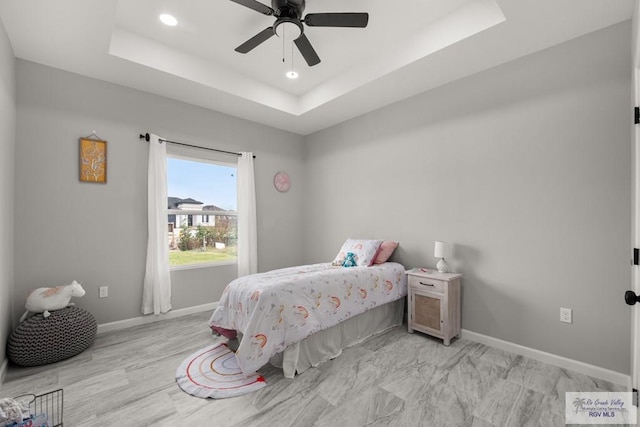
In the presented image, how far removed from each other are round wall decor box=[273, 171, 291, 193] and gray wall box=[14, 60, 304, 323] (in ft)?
3.24

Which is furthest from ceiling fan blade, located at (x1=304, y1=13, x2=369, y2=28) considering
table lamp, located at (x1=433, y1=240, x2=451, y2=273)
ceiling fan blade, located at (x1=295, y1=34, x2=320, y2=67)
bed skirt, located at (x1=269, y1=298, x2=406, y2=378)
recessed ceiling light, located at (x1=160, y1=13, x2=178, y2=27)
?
bed skirt, located at (x1=269, y1=298, x2=406, y2=378)

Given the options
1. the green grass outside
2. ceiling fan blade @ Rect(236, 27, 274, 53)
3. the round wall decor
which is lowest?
the green grass outside

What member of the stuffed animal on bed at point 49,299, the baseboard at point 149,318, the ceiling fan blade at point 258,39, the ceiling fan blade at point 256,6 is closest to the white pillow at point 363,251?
the baseboard at point 149,318

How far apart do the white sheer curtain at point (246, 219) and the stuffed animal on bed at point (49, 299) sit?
186 cm

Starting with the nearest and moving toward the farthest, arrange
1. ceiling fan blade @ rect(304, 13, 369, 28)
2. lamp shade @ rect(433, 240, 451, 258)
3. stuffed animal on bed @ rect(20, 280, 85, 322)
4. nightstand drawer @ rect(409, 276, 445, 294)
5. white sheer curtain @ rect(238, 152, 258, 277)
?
1. ceiling fan blade @ rect(304, 13, 369, 28)
2. stuffed animal on bed @ rect(20, 280, 85, 322)
3. nightstand drawer @ rect(409, 276, 445, 294)
4. lamp shade @ rect(433, 240, 451, 258)
5. white sheer curtain @ rect(238, 152, 258, 277)

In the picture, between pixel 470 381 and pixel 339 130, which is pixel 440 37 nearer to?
pixel 339 130

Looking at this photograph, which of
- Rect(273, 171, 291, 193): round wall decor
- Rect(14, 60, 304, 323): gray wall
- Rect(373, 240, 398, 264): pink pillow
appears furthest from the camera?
Rect(273, 171, 291, 193): round wall decor

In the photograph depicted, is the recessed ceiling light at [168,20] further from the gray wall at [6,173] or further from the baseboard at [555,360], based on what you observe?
the baseboard at [555,360]

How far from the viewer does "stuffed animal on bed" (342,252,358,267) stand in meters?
3.41

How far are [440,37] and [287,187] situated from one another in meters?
2.96

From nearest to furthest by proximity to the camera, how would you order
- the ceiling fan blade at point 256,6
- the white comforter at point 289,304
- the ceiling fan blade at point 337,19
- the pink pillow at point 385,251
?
the ceiling fan blade at point 256,6 → the ceiling fan blade at point 337,19 → the white comforter at point 289,304 → the pink pillow at point 385,251

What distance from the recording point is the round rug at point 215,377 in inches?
81.8

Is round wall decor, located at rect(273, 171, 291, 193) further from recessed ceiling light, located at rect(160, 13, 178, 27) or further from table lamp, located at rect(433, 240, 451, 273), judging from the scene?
table lamp, located at rect(433, 240, 451, 273)

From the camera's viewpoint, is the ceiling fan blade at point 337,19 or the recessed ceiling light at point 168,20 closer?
the ceiling fan blade at point 337,19
